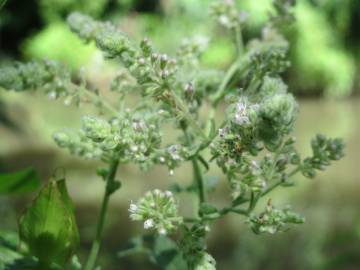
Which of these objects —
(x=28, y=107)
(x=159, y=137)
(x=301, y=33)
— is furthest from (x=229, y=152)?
(x=301, y=33)

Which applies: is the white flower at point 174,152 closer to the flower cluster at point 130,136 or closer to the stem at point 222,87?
the flower cluster at point 130,136

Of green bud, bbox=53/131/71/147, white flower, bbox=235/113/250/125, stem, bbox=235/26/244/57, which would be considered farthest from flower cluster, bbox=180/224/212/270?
stem, bbox=235/26/244/57

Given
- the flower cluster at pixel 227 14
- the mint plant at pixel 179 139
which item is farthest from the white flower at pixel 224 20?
the mint plant at pixel 179 139

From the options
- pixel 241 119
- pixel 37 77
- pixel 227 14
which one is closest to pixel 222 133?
pixel 241 119

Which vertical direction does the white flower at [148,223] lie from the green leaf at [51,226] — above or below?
below

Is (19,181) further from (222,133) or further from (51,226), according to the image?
(222,133)

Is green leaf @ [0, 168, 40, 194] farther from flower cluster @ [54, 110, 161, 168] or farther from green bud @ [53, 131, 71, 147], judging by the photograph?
flower cluster @ [54, 110, 161, 168]

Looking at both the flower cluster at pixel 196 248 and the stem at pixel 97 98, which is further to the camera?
the stem at pixel 97 98
